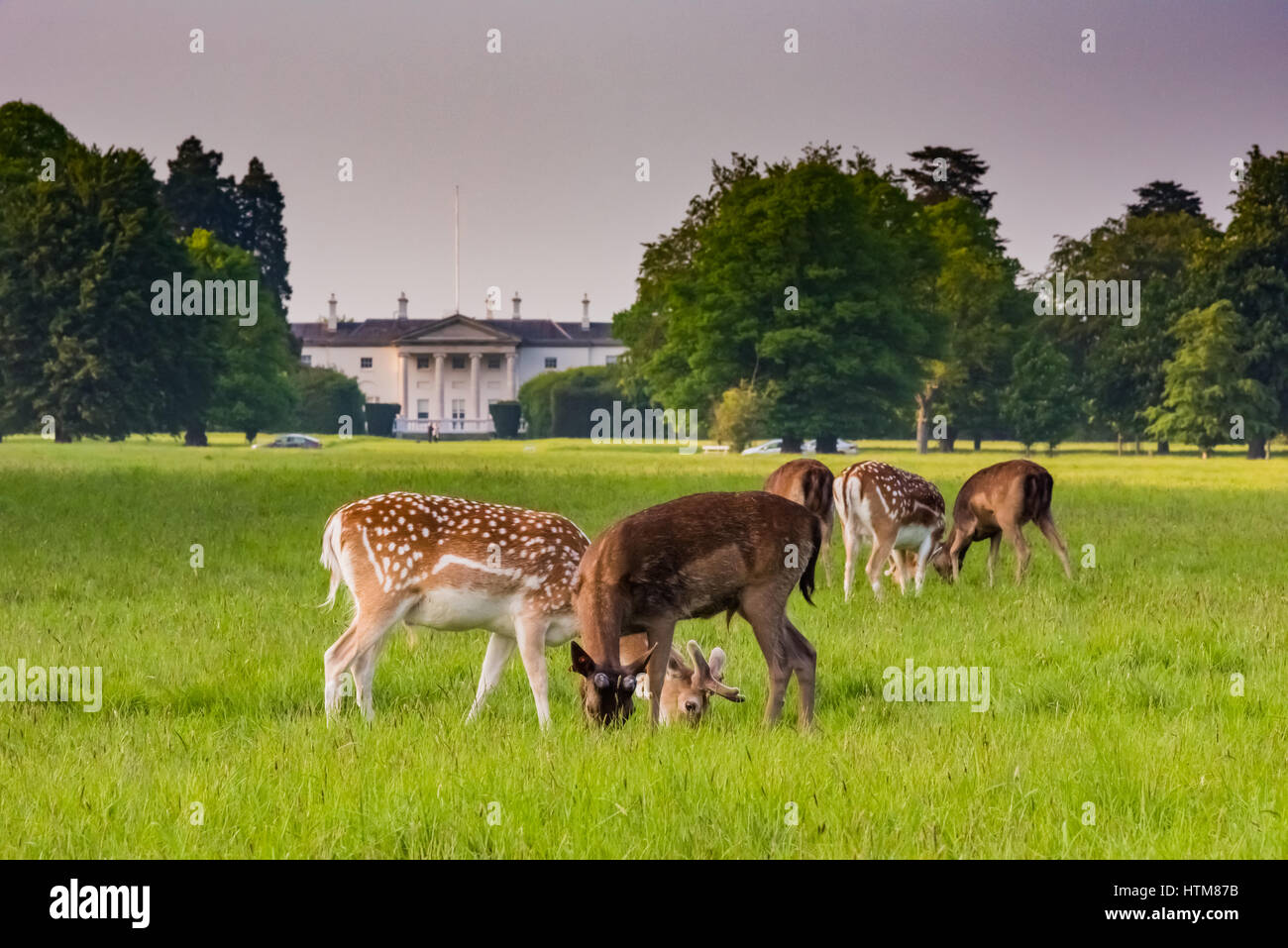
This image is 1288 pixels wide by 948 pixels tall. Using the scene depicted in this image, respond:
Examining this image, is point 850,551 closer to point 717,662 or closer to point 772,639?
point 717,662

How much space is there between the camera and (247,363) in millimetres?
74750

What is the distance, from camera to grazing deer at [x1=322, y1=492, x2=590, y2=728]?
8453mm

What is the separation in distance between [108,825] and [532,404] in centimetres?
9571

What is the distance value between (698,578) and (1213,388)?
64955mm

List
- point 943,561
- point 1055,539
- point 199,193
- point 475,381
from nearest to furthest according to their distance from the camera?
1. point 943,561
2. point 1055,539
3. point 199,193
4. point 475,381

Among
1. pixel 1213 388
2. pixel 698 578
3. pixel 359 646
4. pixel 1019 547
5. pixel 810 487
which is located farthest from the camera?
pixel 1213 388

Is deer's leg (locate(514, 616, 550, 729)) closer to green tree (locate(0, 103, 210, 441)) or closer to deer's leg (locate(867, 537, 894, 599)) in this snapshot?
deer's leg (locate(867, 537, 894, 599))

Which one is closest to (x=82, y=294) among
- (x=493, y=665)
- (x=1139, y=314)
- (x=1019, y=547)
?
(x=1139, y=314)

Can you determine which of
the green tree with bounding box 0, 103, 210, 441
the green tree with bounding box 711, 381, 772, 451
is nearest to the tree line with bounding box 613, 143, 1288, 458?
the green tree with bounding box 711, 381, 772, 451

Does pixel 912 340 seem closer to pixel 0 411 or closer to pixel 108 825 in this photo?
pixel 0 411

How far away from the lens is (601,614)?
776 cm

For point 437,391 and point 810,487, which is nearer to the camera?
point 810,487

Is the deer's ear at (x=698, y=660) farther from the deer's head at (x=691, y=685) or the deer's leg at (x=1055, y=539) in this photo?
the deer's leg at (x=1055, y=539)

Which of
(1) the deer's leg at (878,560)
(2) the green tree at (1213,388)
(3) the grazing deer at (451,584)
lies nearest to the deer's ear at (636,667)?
(3) the grazing deer at (451,584)
